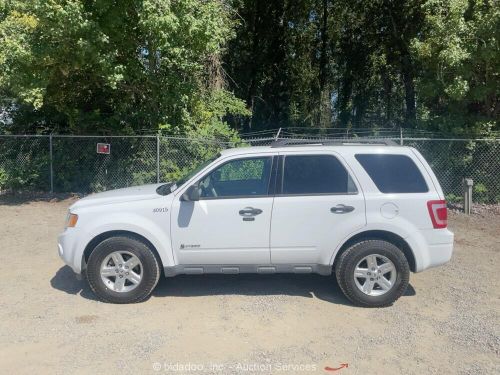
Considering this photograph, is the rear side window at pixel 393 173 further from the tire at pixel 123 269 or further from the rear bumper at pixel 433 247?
the tire at pixel 123 269

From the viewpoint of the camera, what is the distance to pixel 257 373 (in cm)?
396

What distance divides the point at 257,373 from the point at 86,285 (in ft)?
9.71

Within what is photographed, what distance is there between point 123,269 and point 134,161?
724cm

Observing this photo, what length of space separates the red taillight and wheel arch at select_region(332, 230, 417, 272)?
40cm

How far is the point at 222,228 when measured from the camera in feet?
17.5

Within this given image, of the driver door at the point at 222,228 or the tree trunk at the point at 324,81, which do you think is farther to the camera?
the tree trunk at the point at 324,81

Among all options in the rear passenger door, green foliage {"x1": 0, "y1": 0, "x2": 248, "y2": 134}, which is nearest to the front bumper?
the rear passenger door

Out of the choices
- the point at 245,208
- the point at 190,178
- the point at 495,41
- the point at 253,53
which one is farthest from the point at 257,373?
the point at 253,53

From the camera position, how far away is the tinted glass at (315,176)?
542 cm

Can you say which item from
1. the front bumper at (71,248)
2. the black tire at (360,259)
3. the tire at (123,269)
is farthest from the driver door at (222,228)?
the front bumper at (71,248)

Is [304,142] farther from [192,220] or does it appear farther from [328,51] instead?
[328,51]

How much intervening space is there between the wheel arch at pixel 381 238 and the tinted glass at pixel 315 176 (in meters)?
→ 0.51

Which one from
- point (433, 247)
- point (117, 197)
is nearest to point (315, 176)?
point (433, 247)

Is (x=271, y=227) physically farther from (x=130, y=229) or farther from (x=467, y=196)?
(x=467, y=196)
